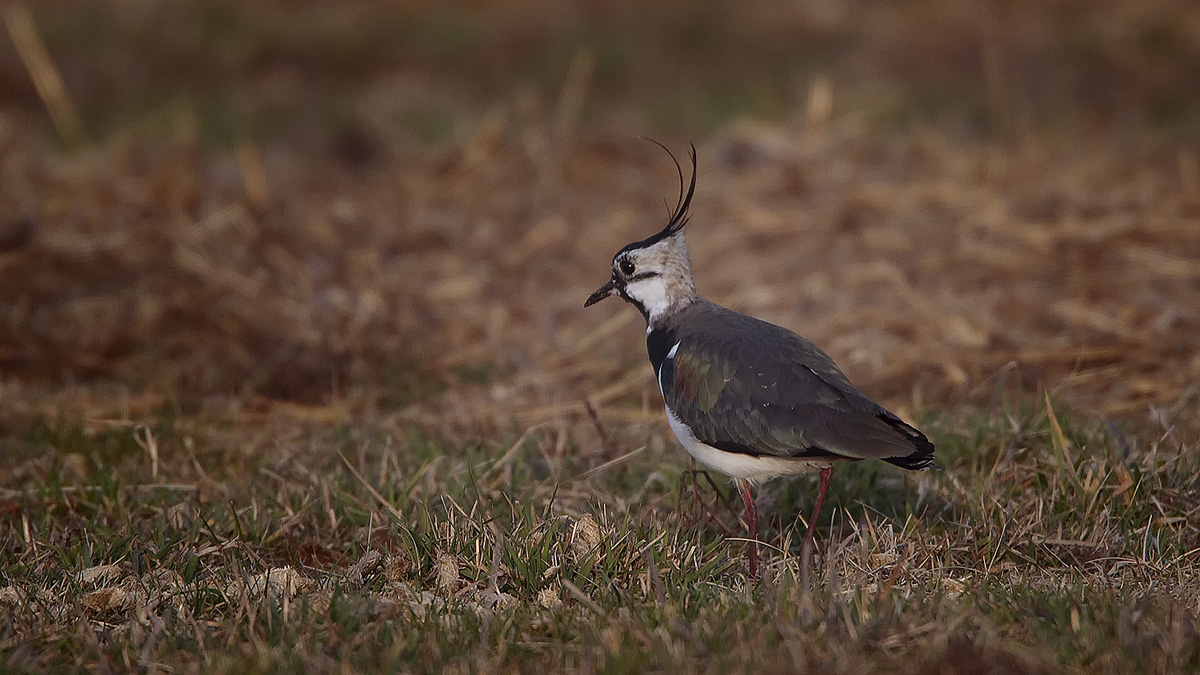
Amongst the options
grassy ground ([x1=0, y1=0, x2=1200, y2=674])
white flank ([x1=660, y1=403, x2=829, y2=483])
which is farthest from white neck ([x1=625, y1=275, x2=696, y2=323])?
white flank ([x1=660, y1=403, x2=829, y2=483])

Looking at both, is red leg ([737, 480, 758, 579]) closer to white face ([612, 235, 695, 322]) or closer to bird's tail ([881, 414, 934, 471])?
bird's tail ([881, 414, 934, 471])

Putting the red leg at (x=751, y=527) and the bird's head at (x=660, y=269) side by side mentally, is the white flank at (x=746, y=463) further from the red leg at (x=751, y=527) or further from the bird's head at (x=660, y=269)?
the bird's head at (x=660, y=269)

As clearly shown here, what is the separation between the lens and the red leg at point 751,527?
4.12m

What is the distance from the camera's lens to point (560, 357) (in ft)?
22.2

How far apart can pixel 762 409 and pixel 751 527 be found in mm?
443

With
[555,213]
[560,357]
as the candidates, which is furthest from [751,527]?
[555,213]

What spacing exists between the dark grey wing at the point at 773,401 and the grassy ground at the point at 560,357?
14.9 inches

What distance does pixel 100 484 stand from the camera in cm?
488

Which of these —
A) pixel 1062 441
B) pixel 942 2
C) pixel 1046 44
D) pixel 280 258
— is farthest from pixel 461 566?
pixel 942 2

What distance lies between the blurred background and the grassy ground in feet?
0.13

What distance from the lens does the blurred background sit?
644 cm

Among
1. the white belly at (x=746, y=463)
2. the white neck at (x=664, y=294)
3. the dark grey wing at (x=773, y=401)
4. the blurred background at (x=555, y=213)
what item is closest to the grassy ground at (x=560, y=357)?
the blurred background at (x=555, y=213)

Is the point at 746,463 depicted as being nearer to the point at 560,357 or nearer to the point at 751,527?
the point at 751,527

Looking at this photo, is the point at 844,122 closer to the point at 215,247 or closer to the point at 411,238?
the point at 411,238
